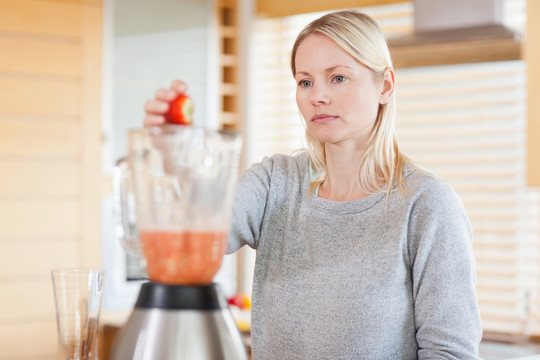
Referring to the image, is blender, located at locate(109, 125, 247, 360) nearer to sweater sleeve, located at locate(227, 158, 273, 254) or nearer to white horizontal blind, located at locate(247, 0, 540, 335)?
sweater sleeve, located at locate(227, 158, 273, 254)

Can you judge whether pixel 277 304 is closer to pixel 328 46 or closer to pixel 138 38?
pixel 328 46

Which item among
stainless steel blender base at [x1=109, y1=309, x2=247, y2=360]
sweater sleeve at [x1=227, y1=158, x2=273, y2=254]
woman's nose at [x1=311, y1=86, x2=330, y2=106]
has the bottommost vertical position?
stainless steel blender base at [x1=109, y1=309, x2=247, y2=360]

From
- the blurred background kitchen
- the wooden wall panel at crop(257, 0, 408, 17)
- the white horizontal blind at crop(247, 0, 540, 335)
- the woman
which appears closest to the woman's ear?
the woman

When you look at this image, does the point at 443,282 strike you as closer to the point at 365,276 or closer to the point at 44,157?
the point at 365,276

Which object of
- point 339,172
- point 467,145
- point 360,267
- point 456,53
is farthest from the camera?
point 467,145

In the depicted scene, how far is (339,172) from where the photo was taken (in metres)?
1.53

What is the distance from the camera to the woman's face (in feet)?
4.64

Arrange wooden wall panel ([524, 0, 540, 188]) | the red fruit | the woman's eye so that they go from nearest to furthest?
the red fruit < the woman's eye < wooden wall panel ([524, 0, 540, 188])

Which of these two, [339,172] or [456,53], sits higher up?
[456,53]

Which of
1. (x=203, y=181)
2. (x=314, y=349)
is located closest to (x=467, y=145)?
(x=314, y=349)

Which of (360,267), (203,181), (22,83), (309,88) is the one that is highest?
(22,83)

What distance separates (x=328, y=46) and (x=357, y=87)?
0.09 m

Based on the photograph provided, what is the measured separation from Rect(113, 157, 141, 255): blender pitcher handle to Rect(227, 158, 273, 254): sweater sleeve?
44cm

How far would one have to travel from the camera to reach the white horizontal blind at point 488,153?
2.98 meters
